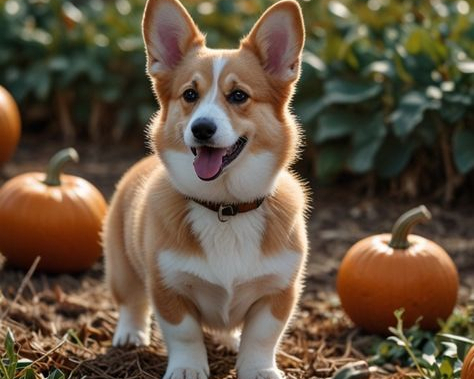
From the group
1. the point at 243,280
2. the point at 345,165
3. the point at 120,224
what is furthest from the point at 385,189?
the point at 243,280

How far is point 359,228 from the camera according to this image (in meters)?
6.55

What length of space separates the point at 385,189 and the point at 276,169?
3597mm

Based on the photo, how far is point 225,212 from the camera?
12.4 feet

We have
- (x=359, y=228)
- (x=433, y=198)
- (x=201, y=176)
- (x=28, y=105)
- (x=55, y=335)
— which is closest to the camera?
(x=201, y=176)

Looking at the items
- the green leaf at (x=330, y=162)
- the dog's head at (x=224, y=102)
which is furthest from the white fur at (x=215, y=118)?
the green leaf at (x=330, y=162)

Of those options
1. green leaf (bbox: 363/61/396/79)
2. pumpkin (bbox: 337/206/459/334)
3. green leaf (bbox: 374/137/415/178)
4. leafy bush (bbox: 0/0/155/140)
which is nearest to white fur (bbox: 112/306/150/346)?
pumpkin (bbox: 337/206/459/334)

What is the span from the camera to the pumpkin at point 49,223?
5.41m

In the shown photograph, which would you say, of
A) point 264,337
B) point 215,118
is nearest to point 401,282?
point 264,337

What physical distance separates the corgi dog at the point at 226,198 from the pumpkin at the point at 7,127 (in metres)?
3.27

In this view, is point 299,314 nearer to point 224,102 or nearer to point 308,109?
point 224,102

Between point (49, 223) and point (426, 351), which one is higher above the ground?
point (426, 351)

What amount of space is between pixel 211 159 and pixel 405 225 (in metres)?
1.39

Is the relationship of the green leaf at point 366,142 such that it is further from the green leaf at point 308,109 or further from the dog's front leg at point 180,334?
the dog's front leg at point 180,334

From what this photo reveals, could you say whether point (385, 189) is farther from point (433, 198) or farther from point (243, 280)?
point (243, 280)
